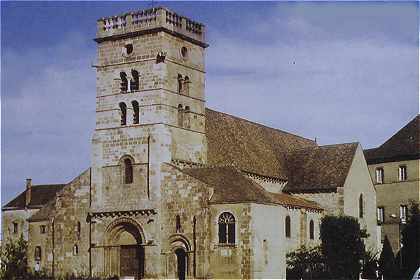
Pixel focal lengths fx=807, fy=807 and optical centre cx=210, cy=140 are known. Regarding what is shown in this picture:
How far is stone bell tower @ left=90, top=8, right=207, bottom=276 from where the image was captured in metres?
52.3

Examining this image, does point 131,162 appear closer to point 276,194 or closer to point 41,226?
point 276,194

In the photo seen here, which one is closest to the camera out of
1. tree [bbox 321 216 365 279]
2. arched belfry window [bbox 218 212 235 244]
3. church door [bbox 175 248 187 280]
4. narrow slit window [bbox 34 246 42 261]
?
arched belfry window [bbox 218 212 235 244]

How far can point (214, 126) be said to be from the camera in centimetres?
5875

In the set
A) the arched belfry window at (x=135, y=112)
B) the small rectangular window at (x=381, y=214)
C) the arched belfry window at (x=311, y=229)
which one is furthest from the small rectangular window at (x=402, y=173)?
the arched belfry window at (x=135, y=112)

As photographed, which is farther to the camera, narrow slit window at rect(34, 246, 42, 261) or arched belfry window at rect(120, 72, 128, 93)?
narrow slit window at rect(34, 246, 42, 261)

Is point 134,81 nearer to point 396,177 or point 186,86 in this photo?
point 186,86

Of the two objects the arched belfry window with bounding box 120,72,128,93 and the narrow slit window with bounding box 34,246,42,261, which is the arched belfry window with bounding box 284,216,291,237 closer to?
the arched belfry window with bounding box 120,72,128,93

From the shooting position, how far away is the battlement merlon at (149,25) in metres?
53.0

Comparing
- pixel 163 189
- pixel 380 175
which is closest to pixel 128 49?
pixel 163 189

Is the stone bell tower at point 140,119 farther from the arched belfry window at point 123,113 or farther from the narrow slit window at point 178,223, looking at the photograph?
the narrow slit window at point 178,223

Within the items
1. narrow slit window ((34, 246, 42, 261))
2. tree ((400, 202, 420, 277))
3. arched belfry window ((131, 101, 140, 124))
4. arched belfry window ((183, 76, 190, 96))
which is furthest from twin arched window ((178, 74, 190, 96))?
tree ((400, 202, 420, 277))

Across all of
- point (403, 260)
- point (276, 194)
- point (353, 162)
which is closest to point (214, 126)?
point (276, 194)

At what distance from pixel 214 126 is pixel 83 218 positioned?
1157 centimetres

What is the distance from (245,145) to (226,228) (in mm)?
12625
